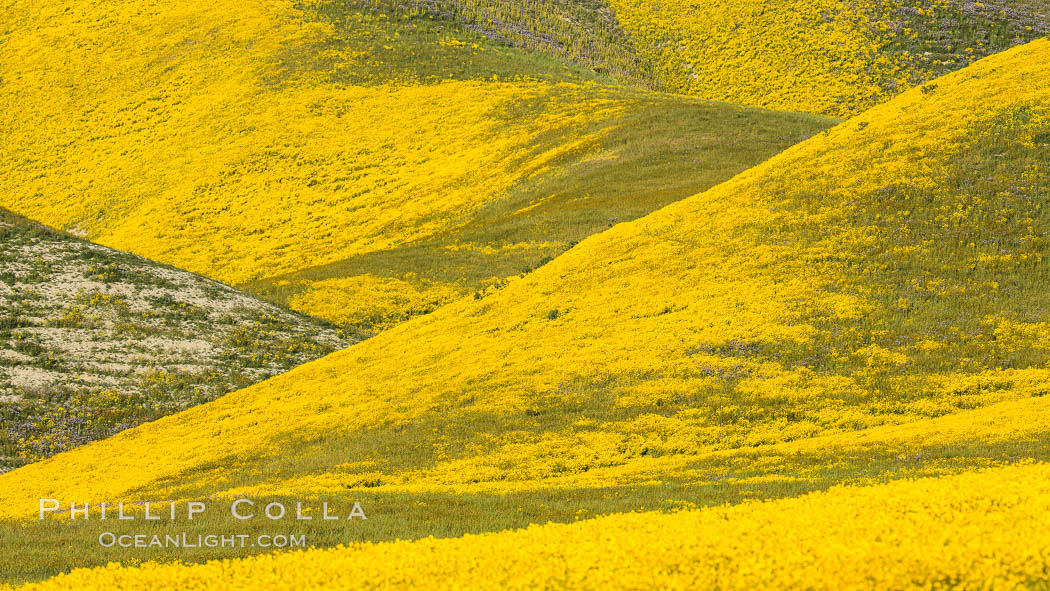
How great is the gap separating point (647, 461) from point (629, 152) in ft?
145

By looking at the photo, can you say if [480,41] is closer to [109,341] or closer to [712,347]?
[109,341]

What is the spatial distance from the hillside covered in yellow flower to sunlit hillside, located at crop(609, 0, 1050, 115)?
5475 cm

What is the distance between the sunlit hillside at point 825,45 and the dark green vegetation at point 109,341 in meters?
66.8

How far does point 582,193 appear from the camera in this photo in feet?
192

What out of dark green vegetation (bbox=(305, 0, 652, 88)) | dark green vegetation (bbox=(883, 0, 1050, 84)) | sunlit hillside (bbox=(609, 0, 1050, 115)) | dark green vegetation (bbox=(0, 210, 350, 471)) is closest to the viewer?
dark green vegetation (bbox=(0, 210, 350, 471))

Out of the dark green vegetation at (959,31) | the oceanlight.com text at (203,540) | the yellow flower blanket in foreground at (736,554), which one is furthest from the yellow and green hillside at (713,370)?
the dark green vegetation at (959,31)

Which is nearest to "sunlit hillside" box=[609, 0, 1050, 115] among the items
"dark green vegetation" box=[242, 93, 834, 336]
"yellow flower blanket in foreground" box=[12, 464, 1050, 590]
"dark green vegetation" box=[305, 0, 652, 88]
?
"dark green vegetation" box=[305, 0, 652, 88]

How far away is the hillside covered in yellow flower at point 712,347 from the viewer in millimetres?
24344

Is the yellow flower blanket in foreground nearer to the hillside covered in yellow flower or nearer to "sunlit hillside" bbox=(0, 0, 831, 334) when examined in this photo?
the hillside covered in yellow flower

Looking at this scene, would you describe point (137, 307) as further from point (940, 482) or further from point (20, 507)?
point (940, 482)

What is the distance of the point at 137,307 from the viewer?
145ft

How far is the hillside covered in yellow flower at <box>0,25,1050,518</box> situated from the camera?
2434 centimetres

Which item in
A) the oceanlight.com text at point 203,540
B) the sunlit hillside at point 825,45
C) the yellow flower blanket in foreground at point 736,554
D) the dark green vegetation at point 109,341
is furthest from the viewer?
the sunlit hillside at point 825,45

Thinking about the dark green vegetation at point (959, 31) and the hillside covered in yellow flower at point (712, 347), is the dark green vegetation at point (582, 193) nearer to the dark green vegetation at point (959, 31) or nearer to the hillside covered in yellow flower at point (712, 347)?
the hillside covered in yellow flower at point (712, 347)
